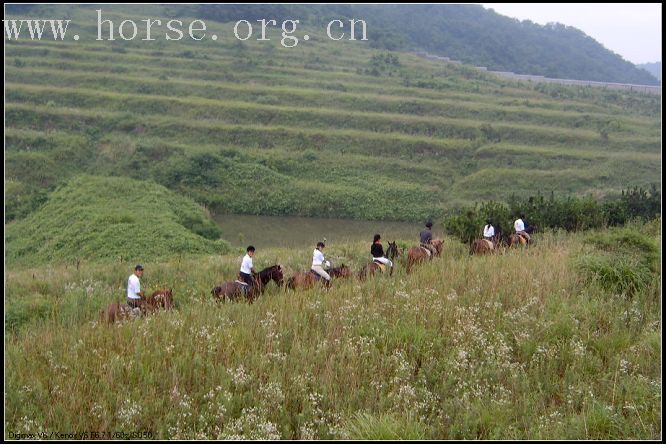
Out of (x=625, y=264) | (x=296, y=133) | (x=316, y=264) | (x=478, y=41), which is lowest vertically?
(x=316, y=264)

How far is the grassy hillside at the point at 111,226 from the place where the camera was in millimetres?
19719

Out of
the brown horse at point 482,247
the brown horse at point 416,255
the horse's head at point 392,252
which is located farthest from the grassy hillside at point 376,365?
the brown horse at point 482,247

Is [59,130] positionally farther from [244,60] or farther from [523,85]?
[523,85]

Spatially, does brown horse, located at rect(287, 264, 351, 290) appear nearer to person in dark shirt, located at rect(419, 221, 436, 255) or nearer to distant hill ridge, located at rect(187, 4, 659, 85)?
person in dark shirt, located at rect(419, 221, 436, 255)

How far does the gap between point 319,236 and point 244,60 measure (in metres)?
33.0

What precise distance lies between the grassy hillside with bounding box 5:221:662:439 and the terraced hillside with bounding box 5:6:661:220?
2103cm

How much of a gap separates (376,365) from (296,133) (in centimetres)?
3182

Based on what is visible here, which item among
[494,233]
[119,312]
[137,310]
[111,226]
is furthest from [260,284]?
[111,226]

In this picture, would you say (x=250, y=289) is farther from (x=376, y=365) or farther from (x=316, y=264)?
(x=376, y=365)

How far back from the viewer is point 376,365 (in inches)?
279

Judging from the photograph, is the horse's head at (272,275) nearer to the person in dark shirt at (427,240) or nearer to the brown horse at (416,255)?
the brown horse at (416,255)

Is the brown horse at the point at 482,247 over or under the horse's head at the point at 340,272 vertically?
over

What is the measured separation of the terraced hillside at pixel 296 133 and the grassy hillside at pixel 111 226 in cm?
269

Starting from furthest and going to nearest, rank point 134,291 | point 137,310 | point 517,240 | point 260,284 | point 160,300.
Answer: point 517,240, point 260,284, point 160,300, point 134,291, point 137,310
